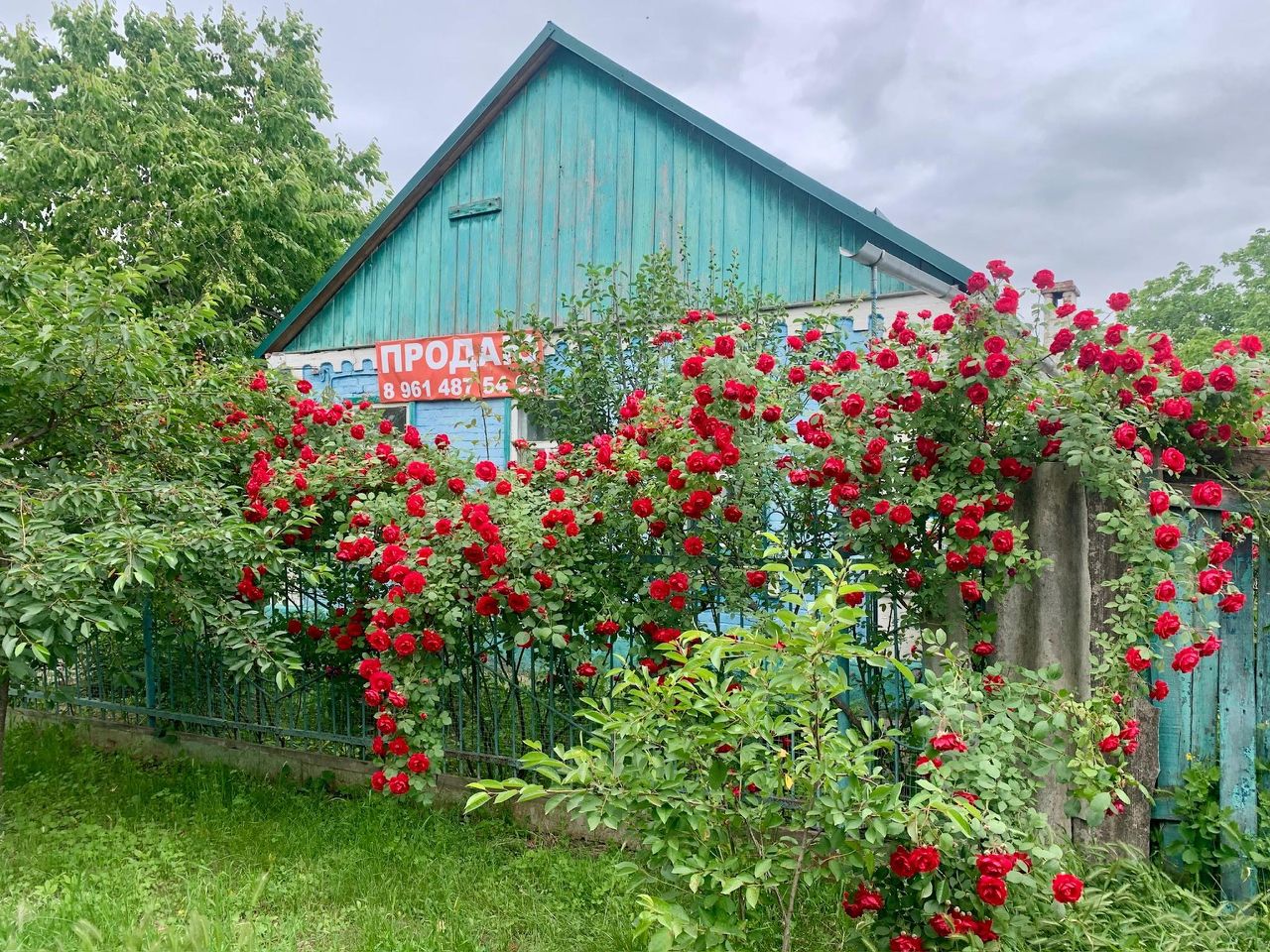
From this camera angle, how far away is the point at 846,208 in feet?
20.4

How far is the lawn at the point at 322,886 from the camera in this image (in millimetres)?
2654

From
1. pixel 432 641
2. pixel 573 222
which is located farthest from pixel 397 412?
pixel 432 641

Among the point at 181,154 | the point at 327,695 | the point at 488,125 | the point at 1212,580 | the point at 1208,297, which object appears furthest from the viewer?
the point at 1208,297

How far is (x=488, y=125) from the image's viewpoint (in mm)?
8398

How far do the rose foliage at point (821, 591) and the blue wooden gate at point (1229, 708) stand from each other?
0.48ft

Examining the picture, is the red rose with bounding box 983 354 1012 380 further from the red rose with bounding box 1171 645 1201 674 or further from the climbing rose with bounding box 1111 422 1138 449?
the red rose with bounding box 1171 645 1201 674

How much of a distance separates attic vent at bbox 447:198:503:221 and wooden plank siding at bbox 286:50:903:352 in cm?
5

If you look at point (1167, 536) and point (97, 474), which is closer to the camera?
point (1167, 536)

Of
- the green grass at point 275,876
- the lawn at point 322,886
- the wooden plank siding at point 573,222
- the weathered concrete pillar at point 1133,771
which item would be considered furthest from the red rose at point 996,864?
the wooden plank siding at point 573,222

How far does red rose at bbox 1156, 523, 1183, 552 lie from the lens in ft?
8.27

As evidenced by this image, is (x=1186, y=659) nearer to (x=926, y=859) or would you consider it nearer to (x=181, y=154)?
(x=926, y=859)

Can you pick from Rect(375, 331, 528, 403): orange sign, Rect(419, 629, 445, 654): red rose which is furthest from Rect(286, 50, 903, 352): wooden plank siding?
Rect(419, 629, 445, 654): red rose

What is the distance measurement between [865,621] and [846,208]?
400cm

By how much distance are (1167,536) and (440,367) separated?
23.5ft
